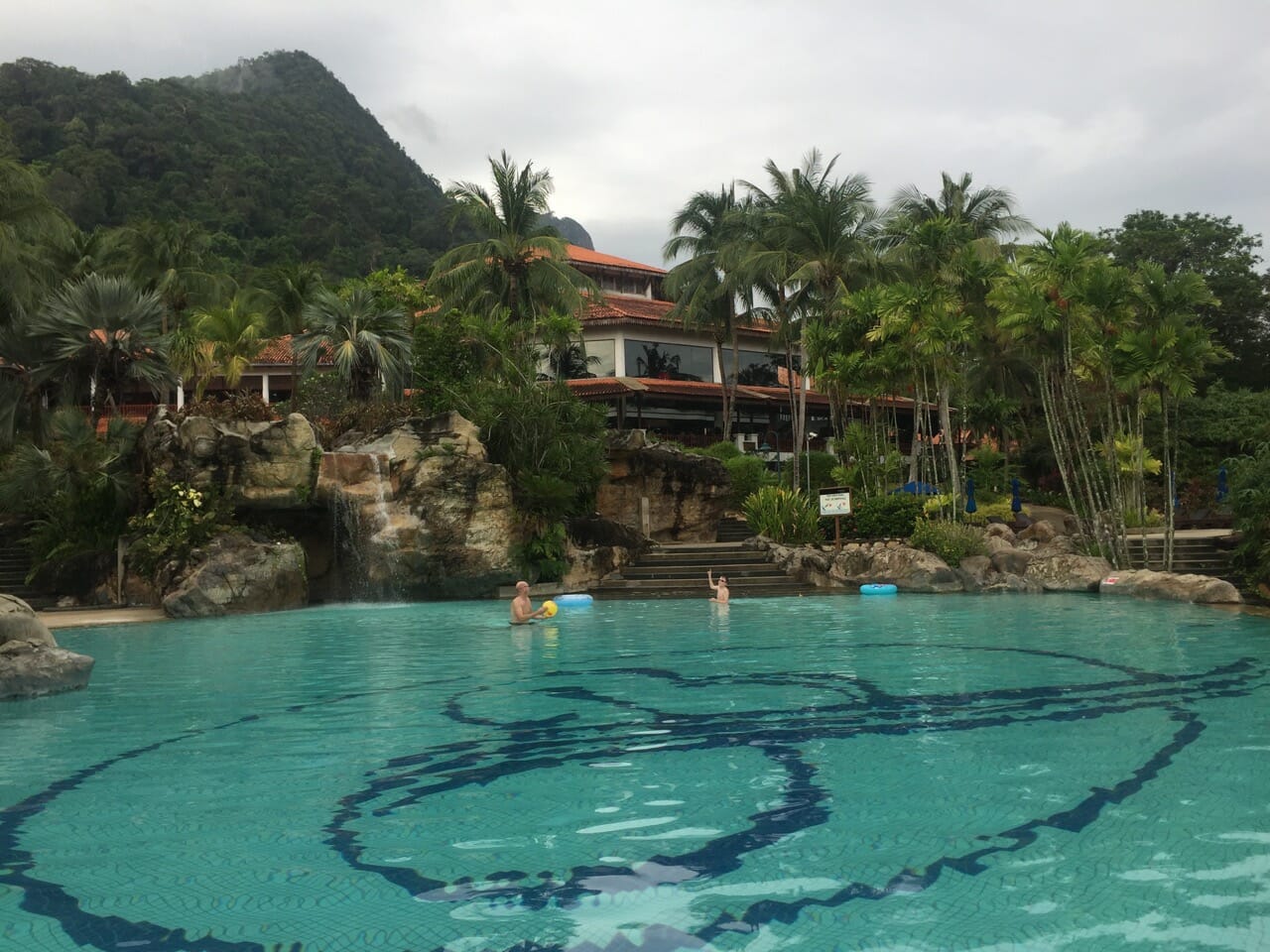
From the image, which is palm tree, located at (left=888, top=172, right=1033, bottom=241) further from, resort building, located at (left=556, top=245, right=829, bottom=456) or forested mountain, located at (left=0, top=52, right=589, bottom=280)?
forested mountain, located at (left=0, top=52, right=589, bottom=280)

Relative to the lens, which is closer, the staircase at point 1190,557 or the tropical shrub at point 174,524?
the tropical shrub at point 174,524

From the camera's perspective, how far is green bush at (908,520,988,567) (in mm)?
21266

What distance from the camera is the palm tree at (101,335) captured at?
69.6 feet

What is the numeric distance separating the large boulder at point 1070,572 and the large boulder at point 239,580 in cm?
1422

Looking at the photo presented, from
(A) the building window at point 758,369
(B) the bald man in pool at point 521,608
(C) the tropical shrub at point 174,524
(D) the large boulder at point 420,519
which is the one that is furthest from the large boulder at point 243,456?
(A) the building window at point 758,369

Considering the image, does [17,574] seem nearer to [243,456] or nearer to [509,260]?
[243,456]

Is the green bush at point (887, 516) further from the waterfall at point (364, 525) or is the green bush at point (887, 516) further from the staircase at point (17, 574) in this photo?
the staircase at point (17, 574)

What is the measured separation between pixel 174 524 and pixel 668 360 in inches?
889

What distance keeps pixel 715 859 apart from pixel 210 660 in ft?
29.3

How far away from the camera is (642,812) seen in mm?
5328

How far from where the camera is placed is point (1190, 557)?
20438 mm

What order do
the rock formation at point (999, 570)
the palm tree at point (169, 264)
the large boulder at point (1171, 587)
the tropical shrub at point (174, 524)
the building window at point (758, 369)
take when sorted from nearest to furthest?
the large boulder at point (1171, 587) < the rock formation at point (999, 570) < the tropical shrub at point (174, 524) < the palm tree at point (169, 264) < the building window at point (758, 369)

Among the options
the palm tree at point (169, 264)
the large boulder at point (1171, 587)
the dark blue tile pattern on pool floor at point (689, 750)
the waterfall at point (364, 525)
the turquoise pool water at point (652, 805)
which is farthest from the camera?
the palm tree at point (169, 264)

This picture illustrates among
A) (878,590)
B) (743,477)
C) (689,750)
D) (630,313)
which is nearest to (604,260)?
(630,313)
